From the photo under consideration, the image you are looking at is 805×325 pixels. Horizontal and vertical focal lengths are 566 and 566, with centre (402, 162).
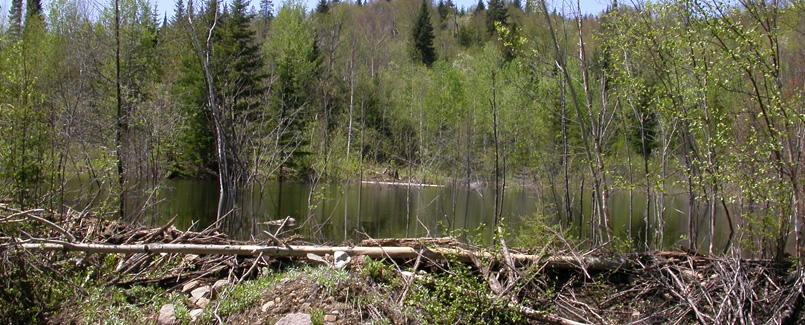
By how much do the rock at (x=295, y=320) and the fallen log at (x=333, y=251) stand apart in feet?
3.59

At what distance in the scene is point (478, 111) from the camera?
2650cm

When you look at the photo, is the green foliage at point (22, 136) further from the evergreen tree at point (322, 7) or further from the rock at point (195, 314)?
the evergreen tree at point (322, 7)

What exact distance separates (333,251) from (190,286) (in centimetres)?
142

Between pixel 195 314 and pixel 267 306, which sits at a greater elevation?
pixel 267 306

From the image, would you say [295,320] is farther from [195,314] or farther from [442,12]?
[442,12]

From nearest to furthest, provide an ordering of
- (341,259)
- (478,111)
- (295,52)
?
(341,259), (478,111), (295,52)

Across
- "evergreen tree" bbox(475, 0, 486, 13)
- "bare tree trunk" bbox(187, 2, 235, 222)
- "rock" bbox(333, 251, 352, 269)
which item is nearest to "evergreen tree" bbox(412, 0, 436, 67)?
"evergreen tree" bbox(475, 0, 486, 13)

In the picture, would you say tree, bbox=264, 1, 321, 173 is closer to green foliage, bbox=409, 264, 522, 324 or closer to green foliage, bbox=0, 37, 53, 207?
green foliage, bbox=0, 37, 53, 207

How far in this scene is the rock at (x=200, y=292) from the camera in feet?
17.5

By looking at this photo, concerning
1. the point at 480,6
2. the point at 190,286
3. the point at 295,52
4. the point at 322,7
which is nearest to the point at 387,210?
the point at 295,52

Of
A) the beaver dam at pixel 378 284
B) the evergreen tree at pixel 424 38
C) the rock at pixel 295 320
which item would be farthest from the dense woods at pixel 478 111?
the evergreen tree at pixel 424 38

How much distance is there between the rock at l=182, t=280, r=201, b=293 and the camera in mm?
5504

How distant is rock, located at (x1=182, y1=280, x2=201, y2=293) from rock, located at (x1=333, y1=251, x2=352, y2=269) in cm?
140

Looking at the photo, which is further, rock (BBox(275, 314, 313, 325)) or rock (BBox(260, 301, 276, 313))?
rock (BBox(260, 301, 276, 313))
